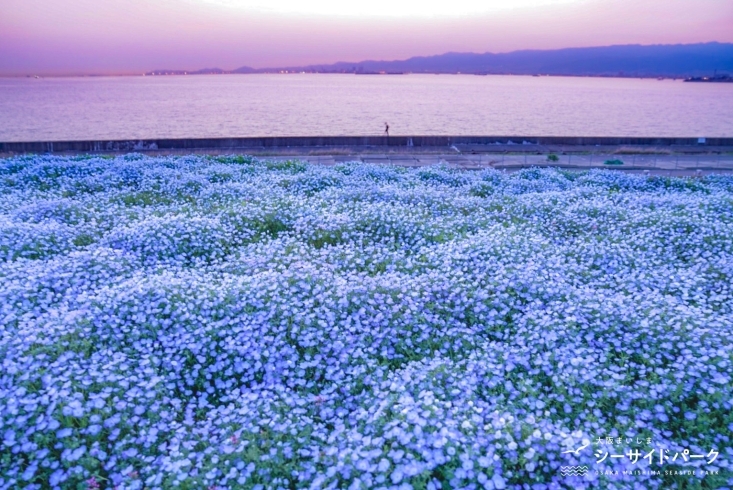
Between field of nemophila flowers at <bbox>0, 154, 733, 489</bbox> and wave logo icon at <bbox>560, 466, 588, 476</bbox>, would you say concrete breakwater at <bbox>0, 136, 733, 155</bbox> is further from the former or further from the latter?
wave logo icon at <bbox>560, 466, 588, 476</bbox>

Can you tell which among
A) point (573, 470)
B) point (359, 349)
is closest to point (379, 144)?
point (359, 349)

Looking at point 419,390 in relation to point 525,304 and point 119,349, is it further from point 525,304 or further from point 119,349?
point 119,349

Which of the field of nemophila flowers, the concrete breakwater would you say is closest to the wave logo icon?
the field of nemophila flowers

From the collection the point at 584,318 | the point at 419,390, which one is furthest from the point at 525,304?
the point at 419,390

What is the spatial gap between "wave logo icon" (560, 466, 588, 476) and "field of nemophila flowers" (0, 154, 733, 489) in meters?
0.04

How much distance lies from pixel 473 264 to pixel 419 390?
391 cm

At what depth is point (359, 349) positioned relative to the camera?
253 inches

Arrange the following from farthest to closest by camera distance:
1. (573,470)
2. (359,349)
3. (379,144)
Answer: (379,144) → (359,349) → (573,470)

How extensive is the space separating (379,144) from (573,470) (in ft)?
114

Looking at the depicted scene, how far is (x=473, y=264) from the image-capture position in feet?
29.5

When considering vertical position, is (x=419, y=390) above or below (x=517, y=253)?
below

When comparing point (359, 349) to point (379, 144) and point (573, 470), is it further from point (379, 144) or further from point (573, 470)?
point (379, 144)

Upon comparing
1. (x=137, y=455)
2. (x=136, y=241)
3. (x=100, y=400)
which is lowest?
(x=137, y=455)

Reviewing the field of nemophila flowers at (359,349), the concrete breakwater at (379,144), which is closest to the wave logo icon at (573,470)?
the field of nemophila flowers at (359,349)
